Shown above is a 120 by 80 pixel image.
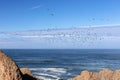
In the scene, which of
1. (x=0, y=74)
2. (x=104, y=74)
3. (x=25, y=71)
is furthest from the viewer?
(x=104, y=74)

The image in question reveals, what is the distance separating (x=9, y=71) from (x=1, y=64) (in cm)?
71

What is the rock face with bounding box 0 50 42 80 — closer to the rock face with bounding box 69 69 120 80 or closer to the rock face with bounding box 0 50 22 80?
the rock face with bounding box 0 50 22 80

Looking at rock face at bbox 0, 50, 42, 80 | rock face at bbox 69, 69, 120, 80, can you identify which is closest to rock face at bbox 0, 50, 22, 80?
rock face at bbox 0, 50, 42, 80

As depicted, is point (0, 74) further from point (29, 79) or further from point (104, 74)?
point (104, 74)

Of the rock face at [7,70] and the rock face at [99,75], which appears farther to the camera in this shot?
the rock face at [99,75]

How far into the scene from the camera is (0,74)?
19.1 meters

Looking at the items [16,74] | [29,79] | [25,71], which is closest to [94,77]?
[25,71]

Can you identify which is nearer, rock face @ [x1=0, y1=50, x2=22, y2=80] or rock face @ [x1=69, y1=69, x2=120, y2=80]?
rock face @ [x1=0, y1=50, x2=22, y2=80]

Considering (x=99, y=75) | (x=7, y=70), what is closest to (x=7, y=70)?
(x=7, y=70)

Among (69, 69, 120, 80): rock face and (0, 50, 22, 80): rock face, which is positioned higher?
(0, 50, 22, 80): rock face

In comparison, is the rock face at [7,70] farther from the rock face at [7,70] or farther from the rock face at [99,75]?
the rock face at [99,75]

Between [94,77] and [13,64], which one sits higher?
[13,64]

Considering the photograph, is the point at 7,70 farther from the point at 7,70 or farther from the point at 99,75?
the point at 99,75

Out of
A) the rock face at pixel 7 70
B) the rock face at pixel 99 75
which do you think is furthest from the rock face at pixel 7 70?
the rock face at pixel 99 75
